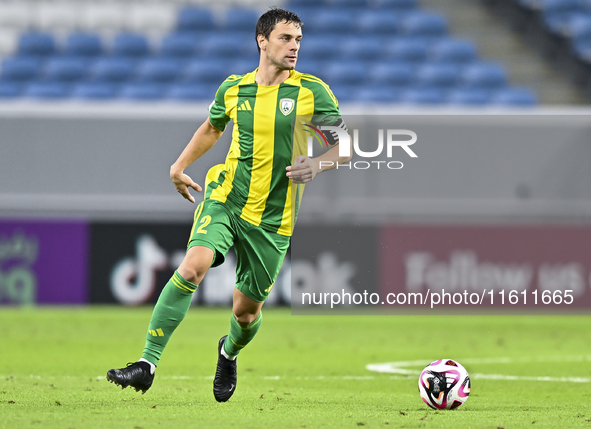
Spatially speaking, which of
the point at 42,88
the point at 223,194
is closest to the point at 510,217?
the point at 223,194

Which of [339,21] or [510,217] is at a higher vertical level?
[339,21]

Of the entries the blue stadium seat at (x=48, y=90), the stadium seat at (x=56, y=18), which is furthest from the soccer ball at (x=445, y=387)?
the stadium seat at (x=56, y=18)

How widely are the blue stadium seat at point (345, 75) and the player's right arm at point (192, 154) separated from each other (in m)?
9.53

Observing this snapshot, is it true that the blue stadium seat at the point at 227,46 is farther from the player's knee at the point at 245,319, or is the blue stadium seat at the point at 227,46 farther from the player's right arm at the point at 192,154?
the player's knee at the point at 245,319

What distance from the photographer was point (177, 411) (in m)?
4.62

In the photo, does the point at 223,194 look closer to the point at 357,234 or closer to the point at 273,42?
the point at 273,42

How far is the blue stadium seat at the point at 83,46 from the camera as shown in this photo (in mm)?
15328

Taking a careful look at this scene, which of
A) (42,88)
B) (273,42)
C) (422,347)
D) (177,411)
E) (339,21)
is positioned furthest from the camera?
(339,21)

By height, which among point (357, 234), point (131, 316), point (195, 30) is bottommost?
point (131, 316)

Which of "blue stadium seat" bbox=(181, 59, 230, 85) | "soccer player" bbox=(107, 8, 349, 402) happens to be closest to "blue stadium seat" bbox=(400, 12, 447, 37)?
"blue stadium seat" bbox=(181, 59, 230, 85)

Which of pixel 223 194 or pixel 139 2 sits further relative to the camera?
pixel 139 2

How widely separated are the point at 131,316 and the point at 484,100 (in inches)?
259

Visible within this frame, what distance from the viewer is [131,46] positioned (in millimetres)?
15359

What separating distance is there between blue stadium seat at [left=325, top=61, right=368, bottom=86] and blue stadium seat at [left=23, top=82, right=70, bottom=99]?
4.08 metres
